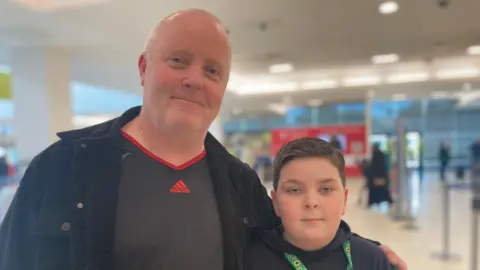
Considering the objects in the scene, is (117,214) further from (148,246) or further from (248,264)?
(248,264)

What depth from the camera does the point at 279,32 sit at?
5785 mm

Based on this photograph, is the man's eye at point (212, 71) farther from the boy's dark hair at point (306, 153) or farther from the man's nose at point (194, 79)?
the boy's dark hair at point (306, 153)

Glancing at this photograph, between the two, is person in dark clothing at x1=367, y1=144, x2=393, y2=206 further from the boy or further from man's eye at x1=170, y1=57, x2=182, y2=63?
man's eye at x1=170, y1=57, x2=182, y2=63

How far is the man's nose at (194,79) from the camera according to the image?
1067 millimetres

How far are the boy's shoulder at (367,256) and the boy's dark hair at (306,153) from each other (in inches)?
8.0

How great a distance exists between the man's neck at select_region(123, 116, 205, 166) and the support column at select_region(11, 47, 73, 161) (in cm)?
524

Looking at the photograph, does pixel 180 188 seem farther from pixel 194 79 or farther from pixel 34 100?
pixel 34 100

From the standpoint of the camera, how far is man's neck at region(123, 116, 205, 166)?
44.6 inches

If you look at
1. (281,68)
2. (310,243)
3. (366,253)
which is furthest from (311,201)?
(281,68)

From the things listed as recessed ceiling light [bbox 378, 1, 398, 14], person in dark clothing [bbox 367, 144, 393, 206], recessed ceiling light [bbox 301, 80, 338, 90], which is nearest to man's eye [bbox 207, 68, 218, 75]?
recessed ceiling light [bbox 378, 1, 398, 14]

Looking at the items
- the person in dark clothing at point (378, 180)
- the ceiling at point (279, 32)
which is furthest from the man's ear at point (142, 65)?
the person in dark clothing at point (378, 180)

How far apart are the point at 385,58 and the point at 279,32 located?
10.8 ft

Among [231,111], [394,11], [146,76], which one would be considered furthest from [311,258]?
[231,111]

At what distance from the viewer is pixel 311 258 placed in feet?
3.75
